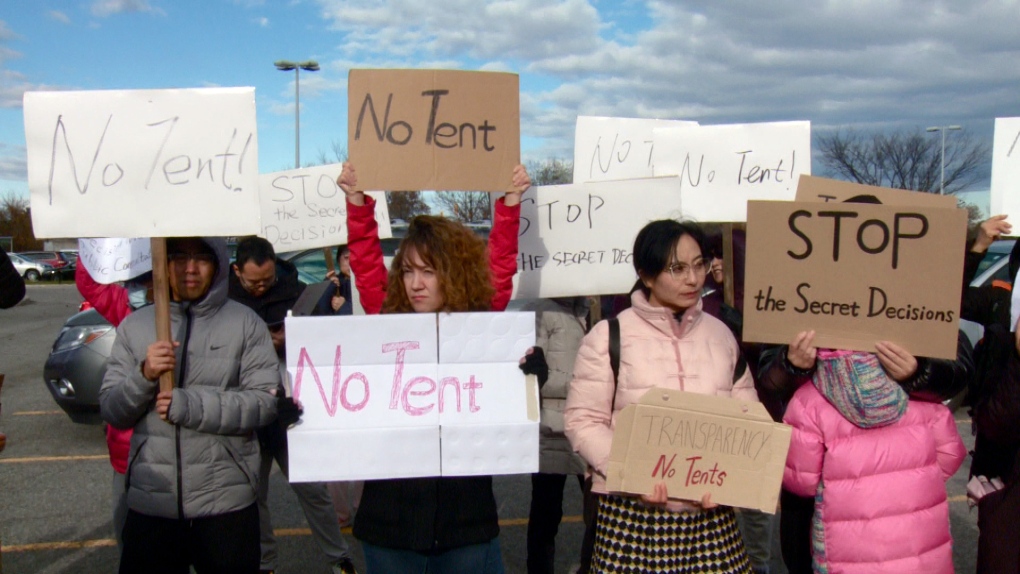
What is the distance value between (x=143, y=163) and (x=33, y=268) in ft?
157

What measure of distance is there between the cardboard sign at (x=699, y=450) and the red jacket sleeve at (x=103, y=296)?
260 centimetres

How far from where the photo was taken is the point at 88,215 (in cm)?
276

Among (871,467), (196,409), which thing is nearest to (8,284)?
(196,409)

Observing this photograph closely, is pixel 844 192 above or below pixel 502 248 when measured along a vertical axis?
above

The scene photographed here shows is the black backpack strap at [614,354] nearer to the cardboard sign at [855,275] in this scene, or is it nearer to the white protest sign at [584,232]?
the cardboard sign at [855,275]

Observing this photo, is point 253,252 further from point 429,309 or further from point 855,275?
point 855,275

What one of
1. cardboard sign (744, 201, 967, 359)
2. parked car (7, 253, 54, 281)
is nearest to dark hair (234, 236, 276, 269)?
cardboard sign (744, 201, 967, 359)

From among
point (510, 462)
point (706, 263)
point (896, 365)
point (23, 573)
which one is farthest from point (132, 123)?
point (23, 573)

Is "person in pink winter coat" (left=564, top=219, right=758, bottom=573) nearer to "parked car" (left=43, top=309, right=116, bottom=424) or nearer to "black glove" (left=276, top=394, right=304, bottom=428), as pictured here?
"black glove" (left=276, top=394, right=304, bottom=428)

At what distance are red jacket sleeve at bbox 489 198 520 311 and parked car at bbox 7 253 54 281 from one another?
4667cm

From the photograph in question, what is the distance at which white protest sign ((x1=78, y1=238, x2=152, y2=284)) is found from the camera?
3.71 metres

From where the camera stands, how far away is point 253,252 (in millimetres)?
4352

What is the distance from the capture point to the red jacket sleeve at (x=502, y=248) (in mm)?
3225

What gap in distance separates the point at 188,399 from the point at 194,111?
0.97 metres
